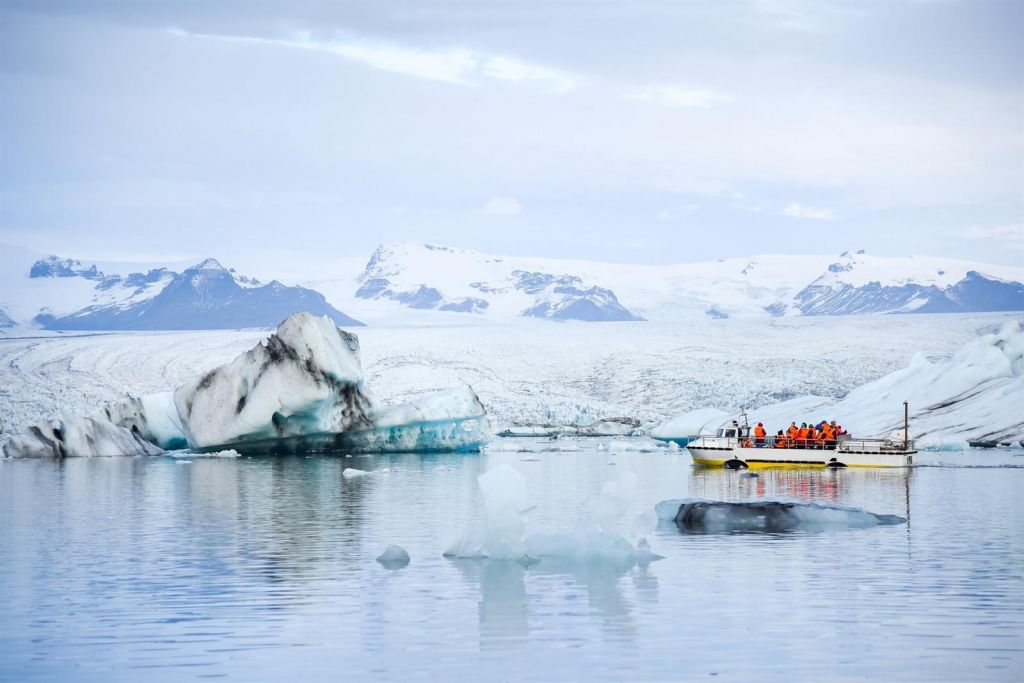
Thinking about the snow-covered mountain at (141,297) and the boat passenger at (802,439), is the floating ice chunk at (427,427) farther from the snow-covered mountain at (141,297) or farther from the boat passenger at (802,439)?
the snow-covered mountain at (141,297)

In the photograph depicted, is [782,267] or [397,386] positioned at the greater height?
[782,267]

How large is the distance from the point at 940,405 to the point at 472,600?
28.6 m

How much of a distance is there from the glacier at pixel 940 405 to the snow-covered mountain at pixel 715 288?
75.4 meters

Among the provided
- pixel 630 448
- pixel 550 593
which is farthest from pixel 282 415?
pixel 550 593

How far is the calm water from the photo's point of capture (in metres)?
8.00

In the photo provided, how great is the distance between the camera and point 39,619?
962cm

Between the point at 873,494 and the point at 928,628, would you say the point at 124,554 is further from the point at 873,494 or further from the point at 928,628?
the point at 873,494

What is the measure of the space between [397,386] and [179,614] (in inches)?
1691

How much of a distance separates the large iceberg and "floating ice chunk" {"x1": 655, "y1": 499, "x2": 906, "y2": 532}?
703 inches

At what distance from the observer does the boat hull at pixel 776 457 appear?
2944 centimetres

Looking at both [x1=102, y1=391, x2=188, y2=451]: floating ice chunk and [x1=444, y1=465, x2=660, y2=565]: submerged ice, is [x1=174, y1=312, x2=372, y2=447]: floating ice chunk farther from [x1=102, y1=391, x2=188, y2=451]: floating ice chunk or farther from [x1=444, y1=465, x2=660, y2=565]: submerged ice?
[x1=444, y1=465, x2=660, y2=565]: submerged ice

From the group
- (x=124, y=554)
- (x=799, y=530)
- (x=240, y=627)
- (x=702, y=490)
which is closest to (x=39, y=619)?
(x=240, y=627)

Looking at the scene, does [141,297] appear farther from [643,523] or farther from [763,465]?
[643,523]

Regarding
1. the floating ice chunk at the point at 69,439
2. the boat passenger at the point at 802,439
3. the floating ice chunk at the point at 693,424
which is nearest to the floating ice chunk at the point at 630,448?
the floating ice chunk at the point at 693,424
